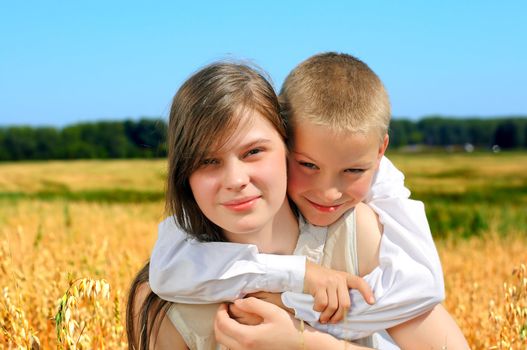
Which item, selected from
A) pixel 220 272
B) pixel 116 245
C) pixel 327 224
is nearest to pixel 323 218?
pixel 327 224

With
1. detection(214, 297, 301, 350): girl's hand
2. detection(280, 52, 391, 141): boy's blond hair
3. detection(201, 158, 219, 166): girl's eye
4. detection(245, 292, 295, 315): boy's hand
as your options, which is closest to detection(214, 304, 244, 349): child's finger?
detection(214, 297, 301, 350): girl's hand

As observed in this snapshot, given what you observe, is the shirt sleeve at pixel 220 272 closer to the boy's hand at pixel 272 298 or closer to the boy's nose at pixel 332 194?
the boy's hand at pixel 272 298

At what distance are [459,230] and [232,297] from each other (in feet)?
24.8

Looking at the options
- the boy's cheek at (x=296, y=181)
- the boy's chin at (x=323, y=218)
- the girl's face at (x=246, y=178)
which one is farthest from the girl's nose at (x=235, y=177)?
the boy's chin at (x=323, y=218)

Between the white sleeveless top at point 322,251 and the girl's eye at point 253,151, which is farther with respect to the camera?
the white sleeveless top at point 322,251

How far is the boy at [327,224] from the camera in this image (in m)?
2.08

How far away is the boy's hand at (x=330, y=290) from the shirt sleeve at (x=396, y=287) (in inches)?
1.6

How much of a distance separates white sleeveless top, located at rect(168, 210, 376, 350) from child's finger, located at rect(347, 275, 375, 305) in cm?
13

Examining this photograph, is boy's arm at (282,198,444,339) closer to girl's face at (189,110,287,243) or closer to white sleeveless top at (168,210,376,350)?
white sleeveless top at (168,210,376,350)

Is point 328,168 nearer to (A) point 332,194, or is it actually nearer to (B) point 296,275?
(A) point 332,194

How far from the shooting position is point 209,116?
6.82 ft

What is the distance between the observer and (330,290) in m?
2.15

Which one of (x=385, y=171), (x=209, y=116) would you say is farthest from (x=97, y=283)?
(x=385, y=171)

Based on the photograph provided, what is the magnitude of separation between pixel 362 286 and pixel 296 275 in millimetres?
217
